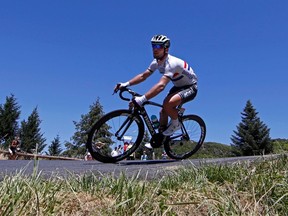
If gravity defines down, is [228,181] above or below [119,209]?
above

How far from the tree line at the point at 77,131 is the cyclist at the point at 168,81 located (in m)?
46.0

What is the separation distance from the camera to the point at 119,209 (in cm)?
195

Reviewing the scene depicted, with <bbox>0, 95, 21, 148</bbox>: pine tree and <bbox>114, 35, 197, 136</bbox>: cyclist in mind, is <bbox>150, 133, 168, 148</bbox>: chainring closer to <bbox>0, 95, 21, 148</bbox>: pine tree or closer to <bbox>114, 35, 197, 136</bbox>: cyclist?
<bbox>114, 35, 197, 136</bbox>: cyclist

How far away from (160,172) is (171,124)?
2582mm

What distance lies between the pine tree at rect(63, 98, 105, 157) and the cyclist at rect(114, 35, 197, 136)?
52.9m

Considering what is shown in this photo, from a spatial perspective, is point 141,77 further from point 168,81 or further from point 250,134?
point 250,134

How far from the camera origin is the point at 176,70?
5.89 m

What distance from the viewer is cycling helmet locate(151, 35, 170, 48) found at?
5.92 meters

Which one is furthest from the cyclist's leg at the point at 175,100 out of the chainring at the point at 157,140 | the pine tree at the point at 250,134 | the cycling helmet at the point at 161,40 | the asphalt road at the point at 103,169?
the pine tree at the point at 250,134

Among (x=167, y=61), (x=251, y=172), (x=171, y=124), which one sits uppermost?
(x=167, y=61)

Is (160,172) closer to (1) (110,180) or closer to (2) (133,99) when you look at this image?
(1) (110,180)

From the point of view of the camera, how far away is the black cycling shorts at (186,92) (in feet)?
20.1

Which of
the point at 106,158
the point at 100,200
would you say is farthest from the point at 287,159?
the point at 106,158

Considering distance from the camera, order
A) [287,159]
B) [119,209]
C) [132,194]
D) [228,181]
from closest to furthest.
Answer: [119,209]
[132,194]
[228,181]
[287,159]
